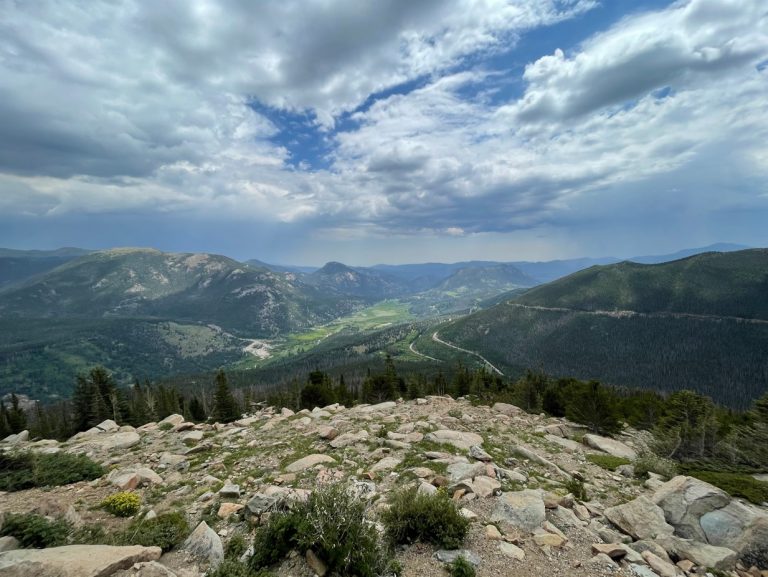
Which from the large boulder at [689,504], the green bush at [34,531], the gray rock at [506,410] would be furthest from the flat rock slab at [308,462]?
the gray rock at [506,410]

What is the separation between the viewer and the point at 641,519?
43.9ft

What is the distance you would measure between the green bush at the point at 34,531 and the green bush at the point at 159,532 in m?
2.00

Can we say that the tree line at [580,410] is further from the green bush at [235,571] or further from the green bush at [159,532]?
the green bush at [159,532]

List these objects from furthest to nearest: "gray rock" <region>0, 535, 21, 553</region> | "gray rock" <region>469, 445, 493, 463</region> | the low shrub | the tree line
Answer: the tree line, "gray rock" <region>469, 445, 493, 463</region>, "gray rock" <region>0, 535, 21, 553</region>, the low shrub

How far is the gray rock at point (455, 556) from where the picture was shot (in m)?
10.2

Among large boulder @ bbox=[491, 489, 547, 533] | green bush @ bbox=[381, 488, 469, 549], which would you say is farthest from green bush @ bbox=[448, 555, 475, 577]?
large boulder @ bbox=[491, 489, 547, 533]

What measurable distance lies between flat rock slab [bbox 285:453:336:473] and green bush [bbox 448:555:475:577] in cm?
1023

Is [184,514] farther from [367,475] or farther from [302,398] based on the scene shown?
[302,398]

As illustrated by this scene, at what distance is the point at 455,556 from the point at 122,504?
1448 cm

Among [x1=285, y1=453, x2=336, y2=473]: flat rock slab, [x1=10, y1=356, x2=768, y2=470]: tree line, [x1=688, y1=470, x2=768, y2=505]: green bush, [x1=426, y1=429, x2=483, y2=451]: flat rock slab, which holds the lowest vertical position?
[x1=10, y1=356, x2=768, y2=470]: tree line

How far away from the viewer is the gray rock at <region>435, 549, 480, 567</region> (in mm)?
10240

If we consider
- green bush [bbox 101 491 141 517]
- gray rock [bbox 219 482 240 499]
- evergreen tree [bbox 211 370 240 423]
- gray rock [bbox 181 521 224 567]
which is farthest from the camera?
evergreen tree [bbox 211 370 240 423]

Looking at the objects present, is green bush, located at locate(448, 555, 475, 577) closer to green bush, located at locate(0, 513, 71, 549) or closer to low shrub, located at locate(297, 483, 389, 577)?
low shrub, located at locate(297, 483, 389, 577)

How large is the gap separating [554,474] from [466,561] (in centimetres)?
1158
